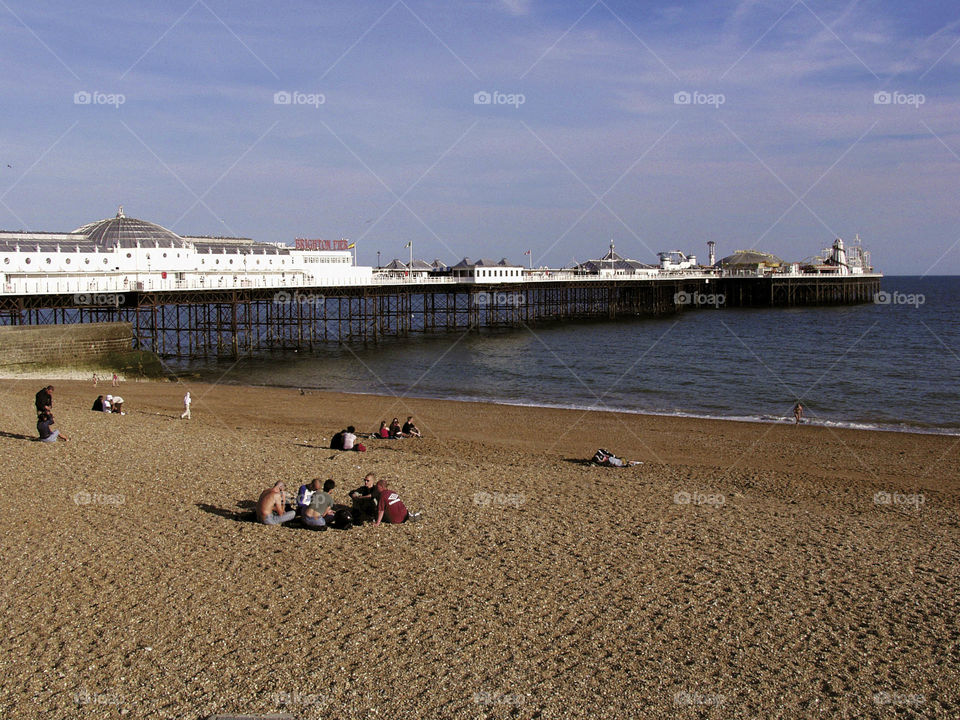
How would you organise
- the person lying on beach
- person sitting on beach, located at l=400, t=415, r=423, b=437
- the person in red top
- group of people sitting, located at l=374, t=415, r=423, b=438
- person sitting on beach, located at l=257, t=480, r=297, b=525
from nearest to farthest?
1. person sitting on beach, located at l=257, t=480, r=297, b=525
2. the person in red top
3. the person lying on beach
4. group of people sitting, located at l=374, t=415, r=423, b=438
5. person sitting on beach, located at l=400, t=415, r=423, b=437

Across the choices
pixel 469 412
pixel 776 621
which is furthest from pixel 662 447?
pixel 776 621

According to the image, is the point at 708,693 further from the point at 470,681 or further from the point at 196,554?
the point at 196,554

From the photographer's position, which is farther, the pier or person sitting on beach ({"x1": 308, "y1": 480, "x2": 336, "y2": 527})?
the pier

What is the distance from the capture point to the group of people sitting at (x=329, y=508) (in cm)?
873

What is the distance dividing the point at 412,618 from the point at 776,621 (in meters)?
3.11

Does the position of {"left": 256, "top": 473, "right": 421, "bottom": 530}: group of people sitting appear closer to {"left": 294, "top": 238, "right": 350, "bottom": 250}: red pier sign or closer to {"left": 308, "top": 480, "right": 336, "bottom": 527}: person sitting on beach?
{"left": 308, "top": 480, "right": 336, "bottom": 527}: person sitting on beach

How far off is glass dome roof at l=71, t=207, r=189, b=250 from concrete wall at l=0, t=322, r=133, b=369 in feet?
38.3

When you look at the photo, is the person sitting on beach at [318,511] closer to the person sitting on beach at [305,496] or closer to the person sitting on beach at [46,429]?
the person sitting on beach at [305,496]

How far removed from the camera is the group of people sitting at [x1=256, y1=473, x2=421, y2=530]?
873 centimetres

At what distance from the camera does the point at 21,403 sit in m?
16.6

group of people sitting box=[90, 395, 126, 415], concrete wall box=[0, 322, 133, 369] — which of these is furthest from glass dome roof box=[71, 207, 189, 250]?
group of people sitting box=[90, 395, 126, 415]

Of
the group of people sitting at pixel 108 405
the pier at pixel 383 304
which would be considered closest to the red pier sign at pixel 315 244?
the pier at pixel 383 304

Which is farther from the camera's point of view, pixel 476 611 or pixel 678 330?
pixel 678 330

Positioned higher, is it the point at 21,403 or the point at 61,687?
the point at 21,403
